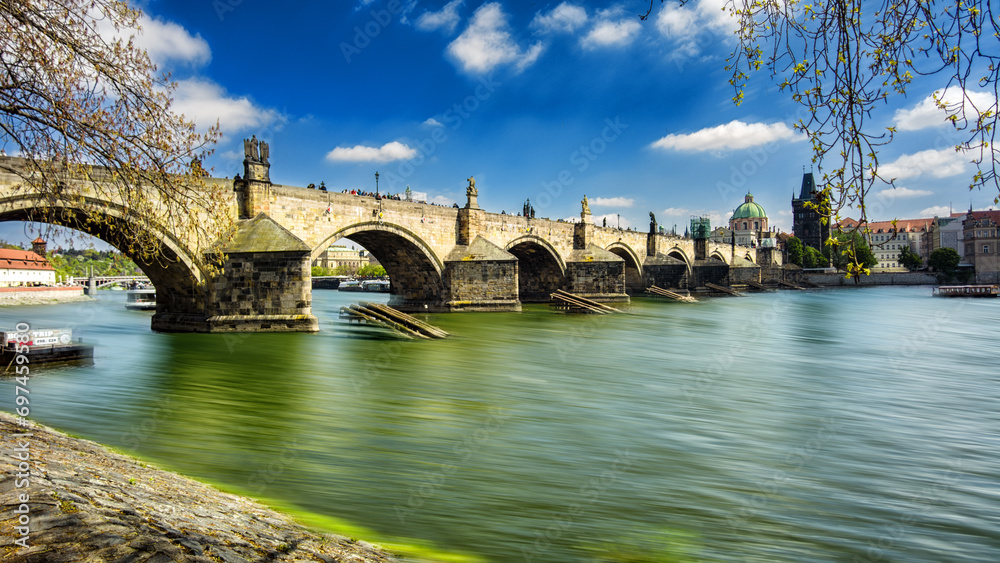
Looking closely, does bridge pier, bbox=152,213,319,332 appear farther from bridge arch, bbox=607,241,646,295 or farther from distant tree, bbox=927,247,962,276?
distant tree, bbox=927,247,962,276

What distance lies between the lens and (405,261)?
26375mm

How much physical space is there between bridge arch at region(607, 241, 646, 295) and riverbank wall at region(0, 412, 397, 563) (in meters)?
40.4

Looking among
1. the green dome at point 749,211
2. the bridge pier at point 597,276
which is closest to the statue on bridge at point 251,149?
the bridge pier at point 597,276

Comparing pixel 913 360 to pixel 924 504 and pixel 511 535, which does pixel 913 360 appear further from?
pixel 511 535

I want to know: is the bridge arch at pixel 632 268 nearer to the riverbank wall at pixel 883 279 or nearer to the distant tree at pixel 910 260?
the riverbank wall at pixel 883 279

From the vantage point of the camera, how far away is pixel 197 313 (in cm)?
1678

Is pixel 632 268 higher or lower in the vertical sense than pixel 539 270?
higher

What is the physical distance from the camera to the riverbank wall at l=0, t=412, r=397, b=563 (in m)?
2.70

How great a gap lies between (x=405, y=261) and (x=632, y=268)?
25.9 meters

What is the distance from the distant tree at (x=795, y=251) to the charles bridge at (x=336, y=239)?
5552 centimetres

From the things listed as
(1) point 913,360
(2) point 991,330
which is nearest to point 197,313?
(1) point 913,360

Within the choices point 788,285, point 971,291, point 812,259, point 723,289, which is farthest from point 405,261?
point 812,259

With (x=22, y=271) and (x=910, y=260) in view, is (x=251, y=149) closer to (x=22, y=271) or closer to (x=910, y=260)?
(x=22, y=271)

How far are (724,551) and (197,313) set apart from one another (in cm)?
1648
